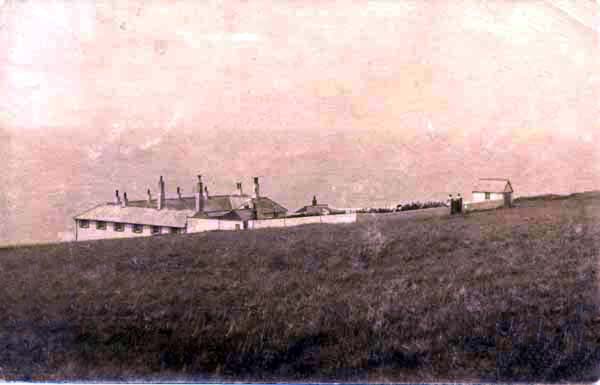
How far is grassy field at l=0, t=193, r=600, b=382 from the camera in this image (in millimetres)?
5039

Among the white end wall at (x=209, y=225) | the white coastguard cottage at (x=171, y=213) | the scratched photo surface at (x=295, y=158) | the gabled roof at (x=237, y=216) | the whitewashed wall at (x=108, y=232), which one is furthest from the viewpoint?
the white end wall at (x=209, y=225)

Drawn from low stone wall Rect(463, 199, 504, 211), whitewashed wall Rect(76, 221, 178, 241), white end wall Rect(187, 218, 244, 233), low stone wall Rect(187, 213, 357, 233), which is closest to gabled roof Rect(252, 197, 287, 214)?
low stone wall Rect(187, 213, 357, 233)

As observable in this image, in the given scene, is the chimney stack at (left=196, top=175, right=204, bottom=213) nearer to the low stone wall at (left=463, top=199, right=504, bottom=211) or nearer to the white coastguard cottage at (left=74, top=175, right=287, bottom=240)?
the white coastguard cottage at (left=74, top=175, right=287, bottom=240)

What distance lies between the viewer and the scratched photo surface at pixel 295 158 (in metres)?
5.39

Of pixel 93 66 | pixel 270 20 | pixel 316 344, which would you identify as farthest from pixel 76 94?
pixel 316 344

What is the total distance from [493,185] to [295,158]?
80.3 inches

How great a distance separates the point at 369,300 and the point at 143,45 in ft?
10.9

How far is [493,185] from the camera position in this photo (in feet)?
19.1

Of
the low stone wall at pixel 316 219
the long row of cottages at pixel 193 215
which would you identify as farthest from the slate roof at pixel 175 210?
the low stone wall at pixel 316 219

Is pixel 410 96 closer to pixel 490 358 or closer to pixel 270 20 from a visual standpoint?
pixel 270 20

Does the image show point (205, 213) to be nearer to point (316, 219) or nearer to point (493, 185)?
point (316, 219)

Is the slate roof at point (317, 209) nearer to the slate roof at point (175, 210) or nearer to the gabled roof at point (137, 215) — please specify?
the slate roof at point (175, 210)

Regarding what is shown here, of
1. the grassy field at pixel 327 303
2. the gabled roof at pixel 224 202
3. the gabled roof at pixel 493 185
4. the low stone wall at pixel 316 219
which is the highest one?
the gabled roof at pixel 493 185

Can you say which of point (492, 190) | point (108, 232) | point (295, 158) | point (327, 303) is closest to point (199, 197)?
point (108, 232)
